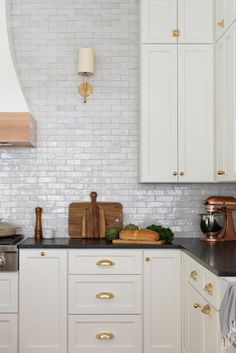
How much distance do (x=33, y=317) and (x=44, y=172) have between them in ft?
4.05

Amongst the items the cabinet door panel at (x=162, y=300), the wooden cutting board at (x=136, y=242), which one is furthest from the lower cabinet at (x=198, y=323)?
the wooden cutting board at (x=136, y=242)

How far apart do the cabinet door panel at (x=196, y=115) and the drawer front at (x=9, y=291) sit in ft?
4.86

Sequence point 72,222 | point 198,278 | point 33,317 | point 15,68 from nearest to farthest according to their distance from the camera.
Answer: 1. point 198,278
2. point 33,317
3. point 15,68
4. point 72,222

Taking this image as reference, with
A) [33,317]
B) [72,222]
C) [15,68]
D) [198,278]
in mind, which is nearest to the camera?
[198,278]

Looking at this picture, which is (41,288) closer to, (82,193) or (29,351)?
(29,351)

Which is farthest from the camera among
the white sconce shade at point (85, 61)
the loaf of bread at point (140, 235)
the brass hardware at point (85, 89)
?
the brass hardware at point (85, 89)

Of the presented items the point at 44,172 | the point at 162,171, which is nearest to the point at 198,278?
the point at 162,171

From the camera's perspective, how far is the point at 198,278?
3234 mm

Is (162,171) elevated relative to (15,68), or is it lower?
lower

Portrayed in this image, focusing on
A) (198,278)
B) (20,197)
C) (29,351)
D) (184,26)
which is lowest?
(29,351)

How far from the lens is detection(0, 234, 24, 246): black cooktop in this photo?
155 inches

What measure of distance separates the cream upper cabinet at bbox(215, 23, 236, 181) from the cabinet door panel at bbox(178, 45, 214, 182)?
0.11 meters

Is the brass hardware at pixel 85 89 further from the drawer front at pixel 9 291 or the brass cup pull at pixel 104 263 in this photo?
the drawer front at pixel 9 291

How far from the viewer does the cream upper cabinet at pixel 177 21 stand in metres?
4.24
